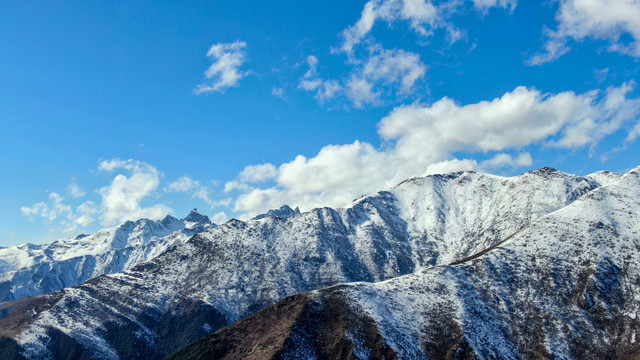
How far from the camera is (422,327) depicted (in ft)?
317

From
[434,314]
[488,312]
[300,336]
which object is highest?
[488,312]

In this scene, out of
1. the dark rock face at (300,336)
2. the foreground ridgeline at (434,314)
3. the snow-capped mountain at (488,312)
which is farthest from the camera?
the foreground ridgeline at (434,314)

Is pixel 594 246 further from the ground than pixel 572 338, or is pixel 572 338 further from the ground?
pixel 594 246

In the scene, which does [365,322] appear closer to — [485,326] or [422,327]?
[422,327]

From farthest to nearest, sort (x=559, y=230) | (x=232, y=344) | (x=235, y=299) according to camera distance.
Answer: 1. (x=235, y=299)
2. (x=559, y=230)
3. (x=232, y=344)

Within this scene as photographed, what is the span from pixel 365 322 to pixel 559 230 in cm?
7769

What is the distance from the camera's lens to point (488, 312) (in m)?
105

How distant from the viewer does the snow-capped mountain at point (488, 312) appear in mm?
88250

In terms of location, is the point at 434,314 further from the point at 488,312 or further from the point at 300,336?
the point at 300,336

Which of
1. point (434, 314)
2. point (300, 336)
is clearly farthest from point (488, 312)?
point (300, 336)

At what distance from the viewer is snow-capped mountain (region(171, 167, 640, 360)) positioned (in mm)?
88250

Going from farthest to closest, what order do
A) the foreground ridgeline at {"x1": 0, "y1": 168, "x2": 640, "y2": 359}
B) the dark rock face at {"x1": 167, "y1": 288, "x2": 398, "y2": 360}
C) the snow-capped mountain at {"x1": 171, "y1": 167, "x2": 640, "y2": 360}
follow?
the foreground ridgeline at {"x1": 0, "y1": 168, "x2": 640, "y2": 359}, the snow-capped mountain at {"x1": 171, "y1": 167, "x2": 640, "y2": 360}, the dark rock face at {"x1": 167, "y1": 288, "x2": 398, "y2": 360}

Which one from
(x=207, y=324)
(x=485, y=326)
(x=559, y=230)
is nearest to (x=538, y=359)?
(x=485, y=326)

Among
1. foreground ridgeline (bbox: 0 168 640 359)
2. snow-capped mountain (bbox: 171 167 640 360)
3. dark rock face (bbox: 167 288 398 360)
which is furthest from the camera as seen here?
foreground ridgeline (bbox: 0 168 640 359)
